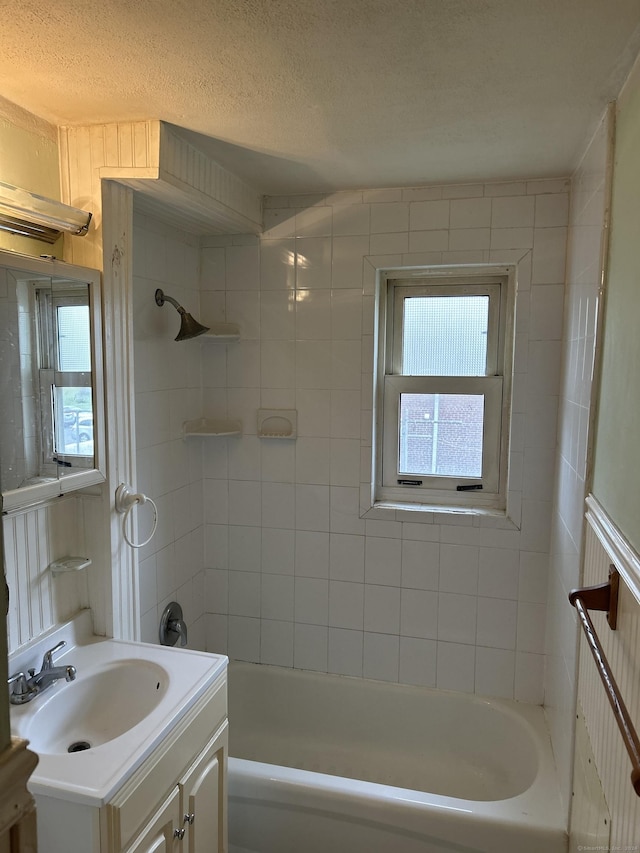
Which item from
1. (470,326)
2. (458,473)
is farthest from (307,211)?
(458,473)

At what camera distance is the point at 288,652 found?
262cm

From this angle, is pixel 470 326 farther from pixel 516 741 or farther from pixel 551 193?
pixel 516 741

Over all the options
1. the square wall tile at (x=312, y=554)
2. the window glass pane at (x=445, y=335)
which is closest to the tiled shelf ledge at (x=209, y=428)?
the square wall tile at (x=312, y=554)

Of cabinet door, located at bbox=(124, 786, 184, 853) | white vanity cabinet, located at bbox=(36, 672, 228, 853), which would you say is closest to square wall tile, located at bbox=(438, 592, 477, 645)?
white vanity cabinet, located at bbox=(36, 672, 228, 853)

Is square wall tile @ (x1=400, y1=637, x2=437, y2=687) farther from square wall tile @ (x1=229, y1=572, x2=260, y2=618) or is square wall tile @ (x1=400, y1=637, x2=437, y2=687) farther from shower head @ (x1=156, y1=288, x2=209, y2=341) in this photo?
shower head @ (x1=156, y1=288, x2=209, y2=341)

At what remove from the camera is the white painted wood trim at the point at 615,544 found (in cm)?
107

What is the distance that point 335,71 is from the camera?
1.35 meters

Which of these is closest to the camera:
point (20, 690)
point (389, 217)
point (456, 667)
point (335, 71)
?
point (335, 71)

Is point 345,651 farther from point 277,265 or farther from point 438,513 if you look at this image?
point 277,265

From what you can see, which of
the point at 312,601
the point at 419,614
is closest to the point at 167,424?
the point at 312,601

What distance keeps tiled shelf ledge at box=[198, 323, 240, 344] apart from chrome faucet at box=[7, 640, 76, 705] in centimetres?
136

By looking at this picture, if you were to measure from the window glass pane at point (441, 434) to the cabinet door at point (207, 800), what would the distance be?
1.31 meters

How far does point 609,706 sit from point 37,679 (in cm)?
140

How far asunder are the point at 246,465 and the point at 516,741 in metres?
1.54
